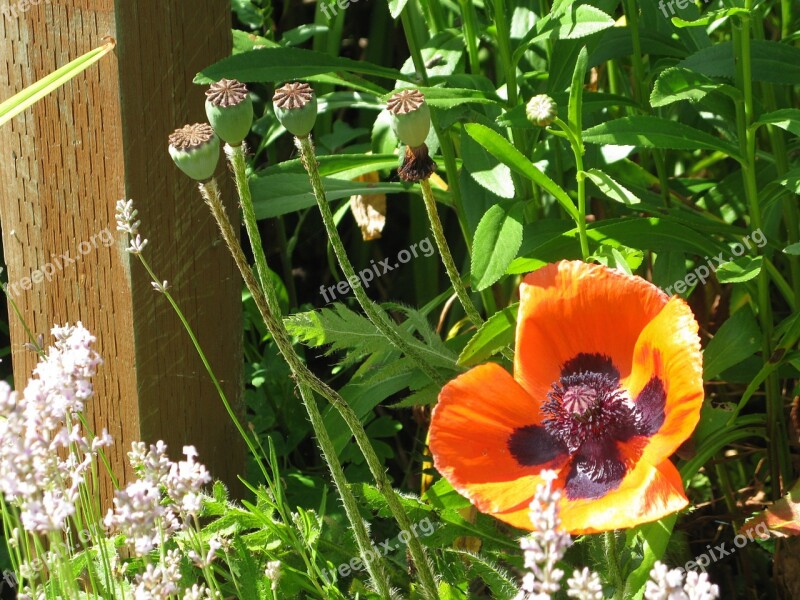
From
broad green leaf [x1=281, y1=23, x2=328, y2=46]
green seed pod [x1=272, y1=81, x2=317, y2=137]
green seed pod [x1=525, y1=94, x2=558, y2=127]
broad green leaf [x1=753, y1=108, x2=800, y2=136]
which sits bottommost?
broad green leaf [x1=753, y1=108, x2=800, y2=136]

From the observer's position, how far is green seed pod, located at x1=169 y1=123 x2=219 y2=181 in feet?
4.33

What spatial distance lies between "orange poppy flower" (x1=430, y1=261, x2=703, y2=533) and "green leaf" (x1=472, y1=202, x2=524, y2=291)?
0.11 m

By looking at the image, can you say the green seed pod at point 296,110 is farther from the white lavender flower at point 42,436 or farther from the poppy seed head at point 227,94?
the white lavender flower at point 42,436

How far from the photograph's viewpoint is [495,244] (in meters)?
1.76

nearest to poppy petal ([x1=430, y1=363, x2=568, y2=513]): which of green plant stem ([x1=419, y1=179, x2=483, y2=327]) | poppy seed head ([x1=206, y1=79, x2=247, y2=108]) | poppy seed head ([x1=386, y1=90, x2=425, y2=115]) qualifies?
green plant stem ([x1=419, y1=179, x2=483, y2=327])

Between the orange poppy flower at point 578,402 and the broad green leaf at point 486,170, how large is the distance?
0.30 metres

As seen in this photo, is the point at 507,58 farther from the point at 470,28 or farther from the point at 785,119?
the point at 785,119

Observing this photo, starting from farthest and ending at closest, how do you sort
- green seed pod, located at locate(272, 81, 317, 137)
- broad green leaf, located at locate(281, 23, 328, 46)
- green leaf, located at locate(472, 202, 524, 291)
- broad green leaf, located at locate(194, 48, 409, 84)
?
broad green leaf, located at locate(281, 23, 328, 46) → broad green leaf, located at locate(194, 48, 409, 84) → green leaf, located at locate(472, 202, 524, 291) → green seed pod, located at locate(272, 81, 317, 137)

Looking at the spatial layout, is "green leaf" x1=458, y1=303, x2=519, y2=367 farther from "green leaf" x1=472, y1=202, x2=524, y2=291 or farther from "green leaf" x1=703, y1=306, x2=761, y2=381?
"green leaf" x1=703, y1=306, x2=761, y2=381

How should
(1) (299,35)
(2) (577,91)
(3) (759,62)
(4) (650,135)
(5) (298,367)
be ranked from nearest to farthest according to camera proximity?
(5) (298,367), (2) (577,91), (4) (650,135), (3) (759,62), (1) (299,35)

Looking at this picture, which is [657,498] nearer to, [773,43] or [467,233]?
[467,233]

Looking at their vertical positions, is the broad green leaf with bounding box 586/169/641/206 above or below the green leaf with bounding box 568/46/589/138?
below

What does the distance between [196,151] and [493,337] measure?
0.63 m

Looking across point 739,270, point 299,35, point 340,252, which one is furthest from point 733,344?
point 299,35
